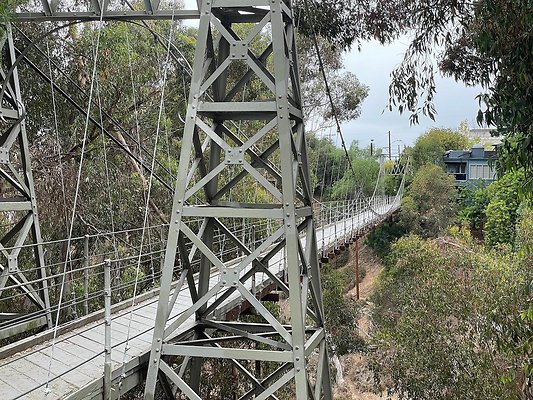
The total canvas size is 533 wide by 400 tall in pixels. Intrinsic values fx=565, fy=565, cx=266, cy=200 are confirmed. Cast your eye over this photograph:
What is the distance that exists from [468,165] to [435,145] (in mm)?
2226

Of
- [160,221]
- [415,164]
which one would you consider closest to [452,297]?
[160,221]

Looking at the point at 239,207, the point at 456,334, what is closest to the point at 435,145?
the point at 456,334

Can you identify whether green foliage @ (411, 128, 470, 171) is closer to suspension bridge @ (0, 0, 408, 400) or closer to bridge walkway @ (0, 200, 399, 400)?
suspension bridge @ (0, 0, 408, 400)

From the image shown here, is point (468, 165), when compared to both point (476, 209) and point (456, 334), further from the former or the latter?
point (456, 334)

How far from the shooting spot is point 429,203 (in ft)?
62.5

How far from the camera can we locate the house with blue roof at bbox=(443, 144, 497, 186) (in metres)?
21.9

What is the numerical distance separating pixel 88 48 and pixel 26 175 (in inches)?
114

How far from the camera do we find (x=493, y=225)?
51.7ft

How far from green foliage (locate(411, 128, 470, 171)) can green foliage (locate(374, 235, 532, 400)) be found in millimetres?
15294

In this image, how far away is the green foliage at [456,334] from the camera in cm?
605

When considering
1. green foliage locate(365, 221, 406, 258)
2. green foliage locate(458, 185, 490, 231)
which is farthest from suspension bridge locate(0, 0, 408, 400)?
green foliage locate(365, 221, 406, 258)

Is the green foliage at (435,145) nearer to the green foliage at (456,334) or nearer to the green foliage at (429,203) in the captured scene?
the green foliage at (429,203)

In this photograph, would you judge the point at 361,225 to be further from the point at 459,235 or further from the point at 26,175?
the point at 26,175

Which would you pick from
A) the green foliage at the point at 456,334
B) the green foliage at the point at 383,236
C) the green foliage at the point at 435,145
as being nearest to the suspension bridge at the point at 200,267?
the green foliage at the point at 456,334
